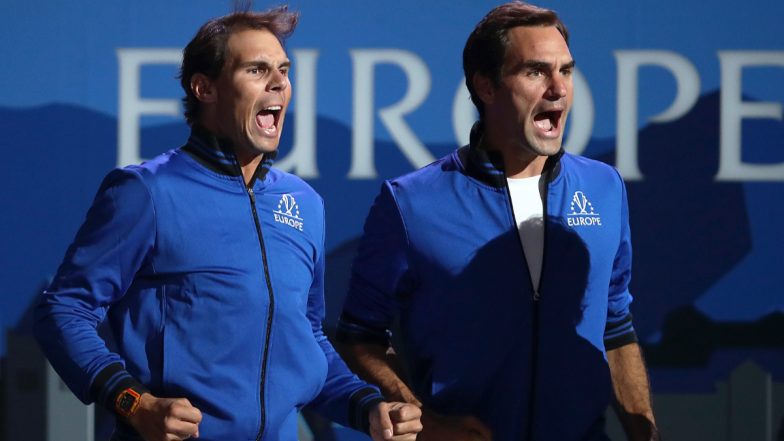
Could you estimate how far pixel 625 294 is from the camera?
2541 millimetres

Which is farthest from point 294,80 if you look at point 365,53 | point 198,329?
point 198,329

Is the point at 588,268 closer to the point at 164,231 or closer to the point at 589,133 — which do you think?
the point at 164,231

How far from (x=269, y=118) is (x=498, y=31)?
0.49 meters

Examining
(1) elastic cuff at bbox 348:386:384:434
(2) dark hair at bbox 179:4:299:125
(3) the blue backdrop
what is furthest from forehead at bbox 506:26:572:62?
(3) the blue backdrop

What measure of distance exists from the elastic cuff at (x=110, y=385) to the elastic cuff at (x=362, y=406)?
0.42 m

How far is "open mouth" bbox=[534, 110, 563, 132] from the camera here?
2.40 meters

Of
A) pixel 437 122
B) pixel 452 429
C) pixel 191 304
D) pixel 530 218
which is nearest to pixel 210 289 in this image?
pixel 191 304

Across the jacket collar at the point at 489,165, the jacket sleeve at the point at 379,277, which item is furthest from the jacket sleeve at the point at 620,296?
the jacket sleeve at the point at 379,277

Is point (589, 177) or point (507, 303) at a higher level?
point (589, 177)

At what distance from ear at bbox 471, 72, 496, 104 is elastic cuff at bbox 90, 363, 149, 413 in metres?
0.92

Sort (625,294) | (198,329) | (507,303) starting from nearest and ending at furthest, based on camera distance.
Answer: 1. (198,329)
2. (507,303)
3. (625,294)

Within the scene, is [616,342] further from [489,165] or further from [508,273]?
[489,165]

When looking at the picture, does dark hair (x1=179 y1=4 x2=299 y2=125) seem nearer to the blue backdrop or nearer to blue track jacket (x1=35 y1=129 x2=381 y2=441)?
blue track jacket (x1=35 y1=129 x2=381 y2=441)

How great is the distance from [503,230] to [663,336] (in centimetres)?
155
